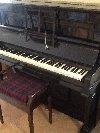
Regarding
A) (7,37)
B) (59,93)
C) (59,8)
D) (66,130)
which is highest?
(59,8)

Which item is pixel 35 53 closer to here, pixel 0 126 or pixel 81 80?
pixel 81 80

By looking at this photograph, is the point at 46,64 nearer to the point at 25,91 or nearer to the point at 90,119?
the point at 25,91

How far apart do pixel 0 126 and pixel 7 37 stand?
3.29 feet

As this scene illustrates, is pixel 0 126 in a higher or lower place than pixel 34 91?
lower

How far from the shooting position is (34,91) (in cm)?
188

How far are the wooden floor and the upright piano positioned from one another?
94mm

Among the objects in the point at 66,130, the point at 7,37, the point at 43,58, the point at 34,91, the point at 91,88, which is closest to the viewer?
the point at 91,88

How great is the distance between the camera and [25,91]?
74.0 inches

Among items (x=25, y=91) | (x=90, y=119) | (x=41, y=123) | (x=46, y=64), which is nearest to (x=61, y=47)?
(x=46, y=64)

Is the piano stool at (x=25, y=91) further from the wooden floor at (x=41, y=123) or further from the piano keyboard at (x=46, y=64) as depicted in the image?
the wooden floor at (x=41, y=123)

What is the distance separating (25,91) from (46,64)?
315 millimetres

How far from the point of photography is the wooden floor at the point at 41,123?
2.20 m

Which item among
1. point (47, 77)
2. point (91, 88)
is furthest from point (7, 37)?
point (91, 88)

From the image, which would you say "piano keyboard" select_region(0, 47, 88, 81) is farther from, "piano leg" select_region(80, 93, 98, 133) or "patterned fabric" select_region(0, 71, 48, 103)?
"piano leg" select_region(80, 93, 98, 133)
